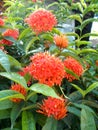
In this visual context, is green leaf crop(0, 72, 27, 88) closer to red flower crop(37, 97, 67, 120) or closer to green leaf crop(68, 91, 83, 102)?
red flower crop(37, 97, 67, 120)

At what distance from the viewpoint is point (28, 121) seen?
2.71 ft

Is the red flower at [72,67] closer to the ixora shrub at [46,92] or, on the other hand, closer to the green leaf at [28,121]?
the ixora shrub at [46,92]

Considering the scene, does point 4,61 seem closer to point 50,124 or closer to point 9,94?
point 9,94

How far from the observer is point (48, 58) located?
84 centimetres

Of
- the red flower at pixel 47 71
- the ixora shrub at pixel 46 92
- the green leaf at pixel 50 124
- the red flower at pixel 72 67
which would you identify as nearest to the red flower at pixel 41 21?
the ixora shrub at pixel 46 92

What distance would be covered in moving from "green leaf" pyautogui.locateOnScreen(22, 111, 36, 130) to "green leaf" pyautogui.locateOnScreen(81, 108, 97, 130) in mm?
132

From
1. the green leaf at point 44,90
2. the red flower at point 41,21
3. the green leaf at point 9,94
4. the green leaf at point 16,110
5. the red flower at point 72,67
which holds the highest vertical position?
the red flower at point 41,21

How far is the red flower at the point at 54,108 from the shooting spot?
79 centimetres

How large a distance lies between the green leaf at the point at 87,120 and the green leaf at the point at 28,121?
13 cm

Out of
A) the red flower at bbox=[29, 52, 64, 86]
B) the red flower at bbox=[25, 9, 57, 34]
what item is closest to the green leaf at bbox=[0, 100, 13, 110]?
the red flower at bbox=[29, 52, 64, 86]

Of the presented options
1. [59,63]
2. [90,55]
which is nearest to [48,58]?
[59,63]

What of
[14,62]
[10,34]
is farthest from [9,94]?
[10,34]

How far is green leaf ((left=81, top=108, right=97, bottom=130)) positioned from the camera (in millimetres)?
815

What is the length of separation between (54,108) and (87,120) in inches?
4.2
